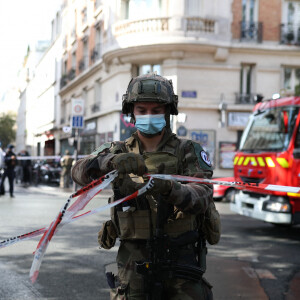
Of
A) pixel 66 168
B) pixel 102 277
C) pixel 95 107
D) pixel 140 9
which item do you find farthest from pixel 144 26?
pixel 102 277

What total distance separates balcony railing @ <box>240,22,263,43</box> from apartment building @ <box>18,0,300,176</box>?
45 millimetres

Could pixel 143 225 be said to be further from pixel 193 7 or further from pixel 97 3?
pixel 97 3

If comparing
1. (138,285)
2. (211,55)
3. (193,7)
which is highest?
(193,7)

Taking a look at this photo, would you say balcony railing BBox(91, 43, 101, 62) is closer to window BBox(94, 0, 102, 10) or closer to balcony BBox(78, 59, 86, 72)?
balcony BBox(78, 59, 86, 72)

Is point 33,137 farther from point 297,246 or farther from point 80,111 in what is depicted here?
point 297,246

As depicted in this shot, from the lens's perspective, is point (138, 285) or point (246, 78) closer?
point (138, 285)

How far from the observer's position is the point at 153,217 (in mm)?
2312

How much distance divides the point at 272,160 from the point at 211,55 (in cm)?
1332

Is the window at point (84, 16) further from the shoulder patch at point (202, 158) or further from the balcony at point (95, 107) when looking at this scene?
the shoulder patch at point (202, 158)

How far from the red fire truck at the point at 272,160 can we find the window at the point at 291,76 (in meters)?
13.0

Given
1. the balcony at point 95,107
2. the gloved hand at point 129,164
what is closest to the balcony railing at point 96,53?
the balcony at point 95,107

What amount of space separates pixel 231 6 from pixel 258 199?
1464cm

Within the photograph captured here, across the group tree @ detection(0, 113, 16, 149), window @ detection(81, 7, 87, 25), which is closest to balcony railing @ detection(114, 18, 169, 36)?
window @ detection(81, 7, 87, 25)

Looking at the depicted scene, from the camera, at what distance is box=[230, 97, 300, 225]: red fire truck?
698cm
